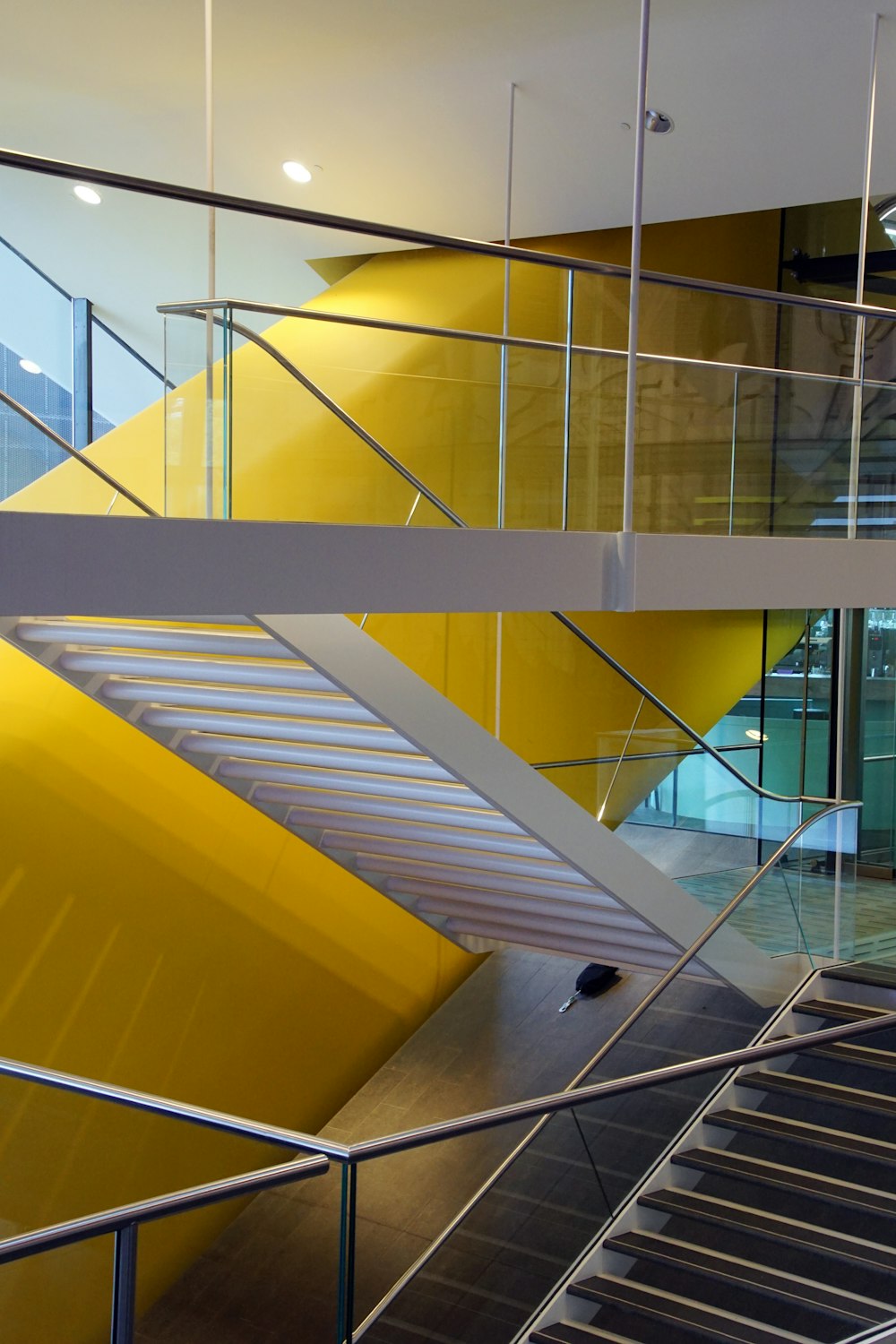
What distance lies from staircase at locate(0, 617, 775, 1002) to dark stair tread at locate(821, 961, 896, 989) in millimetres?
361

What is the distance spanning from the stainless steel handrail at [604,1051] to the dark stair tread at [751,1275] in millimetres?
658

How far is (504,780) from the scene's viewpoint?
194 inches

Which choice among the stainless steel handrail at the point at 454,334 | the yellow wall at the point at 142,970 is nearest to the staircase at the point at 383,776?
the yellow wall at the point at 142,970

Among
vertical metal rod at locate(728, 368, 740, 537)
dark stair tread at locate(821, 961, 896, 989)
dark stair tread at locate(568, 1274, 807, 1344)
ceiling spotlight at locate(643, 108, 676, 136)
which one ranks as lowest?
dark stair tread at locate(568, 1274, 807, 1344)

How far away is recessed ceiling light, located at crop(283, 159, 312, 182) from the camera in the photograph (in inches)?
276

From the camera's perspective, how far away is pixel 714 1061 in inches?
147

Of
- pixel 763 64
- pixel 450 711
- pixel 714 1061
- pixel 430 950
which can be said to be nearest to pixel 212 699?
pixel 450 711

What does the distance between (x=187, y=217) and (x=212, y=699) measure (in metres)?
3.44

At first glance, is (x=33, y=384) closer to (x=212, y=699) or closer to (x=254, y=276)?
(x=212, y=699)

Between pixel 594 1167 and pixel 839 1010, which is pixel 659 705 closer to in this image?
pixel 839 1010

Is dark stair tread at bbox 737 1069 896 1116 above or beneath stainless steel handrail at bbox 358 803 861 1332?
beneath

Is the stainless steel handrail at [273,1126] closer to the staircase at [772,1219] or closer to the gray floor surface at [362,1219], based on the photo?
the gray floor surface at [362,1219]

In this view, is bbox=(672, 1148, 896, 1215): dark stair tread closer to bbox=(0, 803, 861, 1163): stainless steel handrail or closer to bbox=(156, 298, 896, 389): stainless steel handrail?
bbox=(0, 803, 861, 1163): stainless steel handrail

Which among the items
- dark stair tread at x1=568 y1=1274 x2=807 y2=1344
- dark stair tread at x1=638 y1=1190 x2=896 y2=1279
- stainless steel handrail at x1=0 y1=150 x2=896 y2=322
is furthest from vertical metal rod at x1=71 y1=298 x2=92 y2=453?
dark stair tread at x1=638 y1=1190 x2=896 y2=1279
